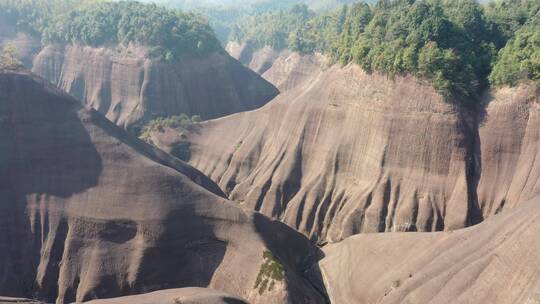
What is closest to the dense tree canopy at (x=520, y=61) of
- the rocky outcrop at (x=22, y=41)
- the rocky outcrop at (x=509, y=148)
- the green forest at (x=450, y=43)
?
the green forest at (x=450, y=43)

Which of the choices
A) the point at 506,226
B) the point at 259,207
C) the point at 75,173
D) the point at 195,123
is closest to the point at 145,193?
the point at 75,173

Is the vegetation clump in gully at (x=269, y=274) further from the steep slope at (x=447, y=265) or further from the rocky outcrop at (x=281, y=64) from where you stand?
the rocky outcrop at (x=281, y=64)

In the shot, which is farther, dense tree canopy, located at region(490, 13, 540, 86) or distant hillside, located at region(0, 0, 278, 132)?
distant hillside, located at region(0, 0, 278, 132)

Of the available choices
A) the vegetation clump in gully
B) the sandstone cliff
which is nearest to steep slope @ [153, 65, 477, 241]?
the sandstone cliff

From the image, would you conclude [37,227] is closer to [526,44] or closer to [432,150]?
[432,150]

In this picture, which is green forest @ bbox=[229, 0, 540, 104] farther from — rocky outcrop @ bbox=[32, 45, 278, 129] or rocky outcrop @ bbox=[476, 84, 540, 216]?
rocky outcrop @ bbox=[32, 45, 278, 129]
